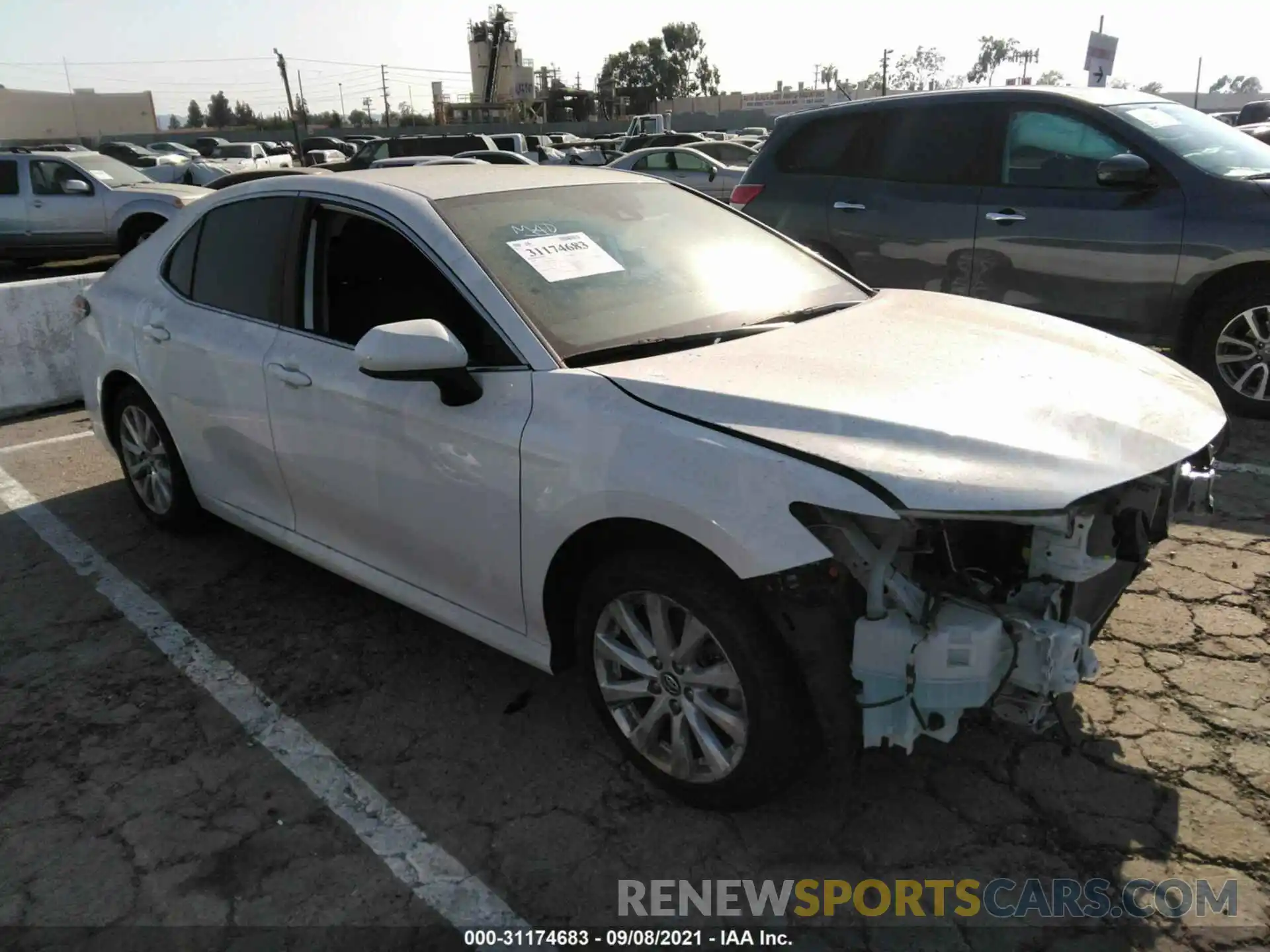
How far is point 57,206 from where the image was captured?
Result: 1404 centimetres

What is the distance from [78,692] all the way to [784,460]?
2697mm

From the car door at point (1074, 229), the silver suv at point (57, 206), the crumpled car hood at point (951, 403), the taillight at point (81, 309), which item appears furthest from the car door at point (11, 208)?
the crumpled car hood at point (951, 403)

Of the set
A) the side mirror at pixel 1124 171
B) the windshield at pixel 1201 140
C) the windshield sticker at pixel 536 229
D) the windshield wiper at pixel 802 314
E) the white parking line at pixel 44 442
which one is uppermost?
the windshield at pixel 1201 140

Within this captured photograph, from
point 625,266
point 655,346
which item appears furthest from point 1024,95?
point 655,346

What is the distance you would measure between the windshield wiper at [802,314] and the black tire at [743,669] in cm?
99

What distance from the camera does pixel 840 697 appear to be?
2359 mm

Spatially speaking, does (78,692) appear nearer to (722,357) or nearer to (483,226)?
(483,226)

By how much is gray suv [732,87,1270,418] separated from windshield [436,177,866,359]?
2.67 metres

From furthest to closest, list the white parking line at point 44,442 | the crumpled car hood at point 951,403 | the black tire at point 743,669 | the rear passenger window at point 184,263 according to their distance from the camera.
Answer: the white parking line at point 44,442
the rear passenger window at point 184,263
the black tire at point 743,669
the crumpled car hood at point 951,403

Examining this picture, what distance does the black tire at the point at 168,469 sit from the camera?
4410 mm

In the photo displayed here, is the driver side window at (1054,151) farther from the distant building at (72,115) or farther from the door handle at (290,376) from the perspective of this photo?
the distant building at (72,115)

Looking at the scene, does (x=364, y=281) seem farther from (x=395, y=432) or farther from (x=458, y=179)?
(x=395, y=432)

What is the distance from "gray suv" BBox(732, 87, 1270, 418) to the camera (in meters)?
5.41

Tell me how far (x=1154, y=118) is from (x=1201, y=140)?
0.96ft
